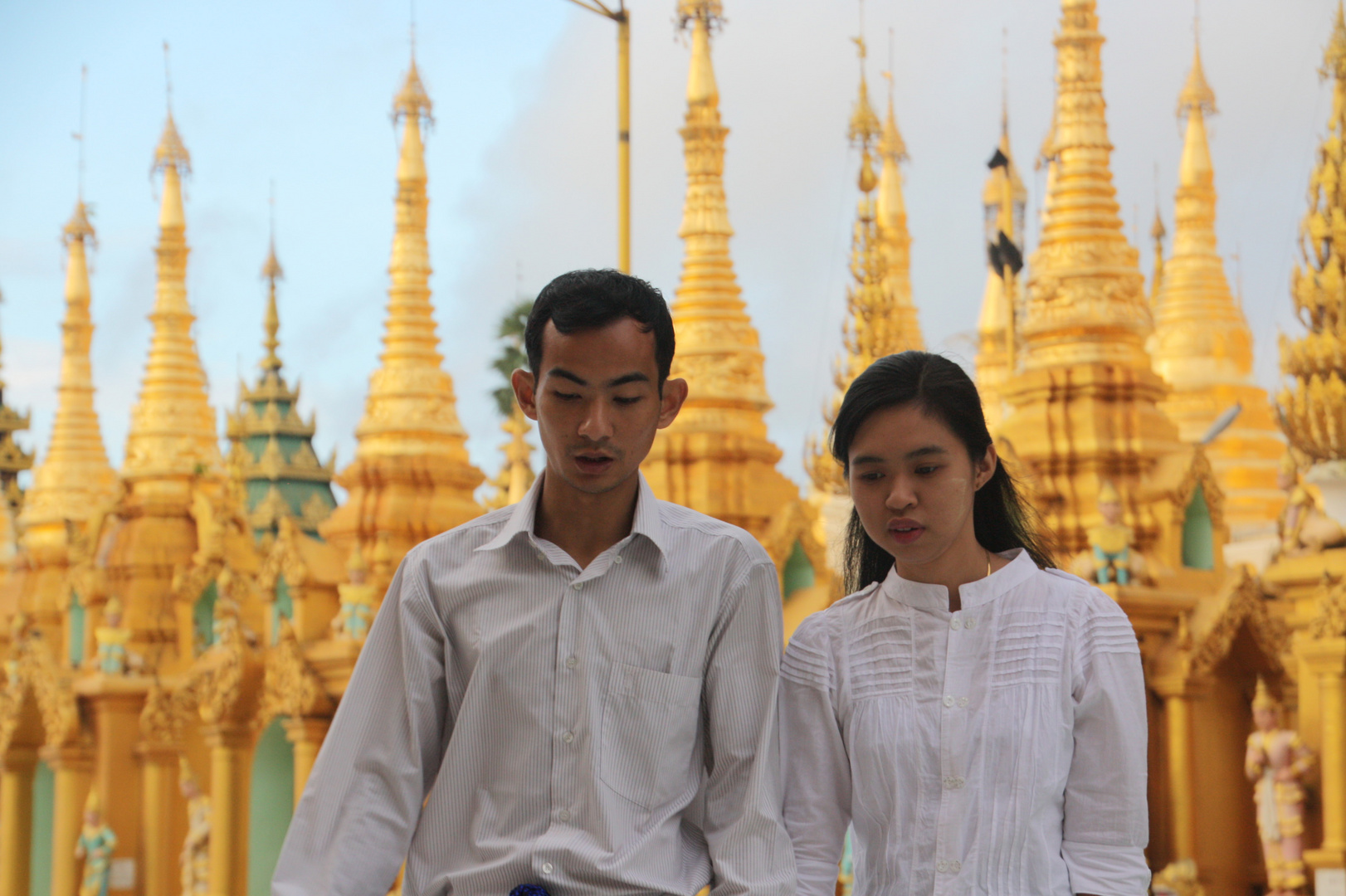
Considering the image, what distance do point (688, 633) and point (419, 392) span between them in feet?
58.0

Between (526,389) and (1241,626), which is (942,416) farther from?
(1241,626)

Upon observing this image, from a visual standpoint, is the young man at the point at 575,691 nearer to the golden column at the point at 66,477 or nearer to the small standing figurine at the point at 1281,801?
→ the small standing figurine at the point at 1281,801

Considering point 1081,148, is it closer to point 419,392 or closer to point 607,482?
point 419,392

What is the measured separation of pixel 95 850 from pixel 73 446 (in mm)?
9761

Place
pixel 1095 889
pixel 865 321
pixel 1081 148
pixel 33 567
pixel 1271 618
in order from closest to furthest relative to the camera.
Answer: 1. pixel 1095 889
2. pixel 1271 618
3. pixel 1081 148
4. pixel 865 321
5. pixel 33 567

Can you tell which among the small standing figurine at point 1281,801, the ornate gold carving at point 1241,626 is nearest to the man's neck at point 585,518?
the small standing figurine at point 1281,801

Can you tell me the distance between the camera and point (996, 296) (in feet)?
84.6

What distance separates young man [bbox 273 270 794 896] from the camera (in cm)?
336

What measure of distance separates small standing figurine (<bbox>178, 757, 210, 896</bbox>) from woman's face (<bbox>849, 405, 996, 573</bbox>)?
18.2m

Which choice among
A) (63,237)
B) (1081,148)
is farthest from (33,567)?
(1081,148)

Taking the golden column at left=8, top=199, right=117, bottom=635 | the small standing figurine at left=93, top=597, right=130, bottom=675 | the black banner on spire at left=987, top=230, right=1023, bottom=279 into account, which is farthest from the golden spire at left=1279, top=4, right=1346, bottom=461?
the golden column at left=8, top=199, right=117, bottom=635

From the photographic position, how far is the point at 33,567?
30.1 metres

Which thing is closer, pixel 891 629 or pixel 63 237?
pixel 891 629

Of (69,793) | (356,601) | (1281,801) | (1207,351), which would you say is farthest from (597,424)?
(69,793)
